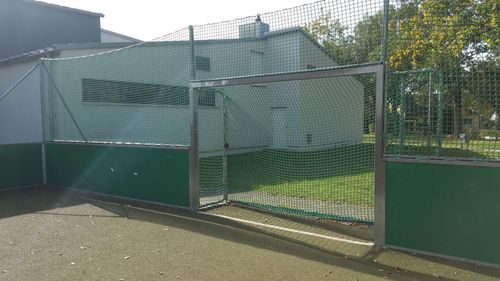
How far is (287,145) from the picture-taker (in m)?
9.76

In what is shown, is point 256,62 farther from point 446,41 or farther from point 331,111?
point 331,111

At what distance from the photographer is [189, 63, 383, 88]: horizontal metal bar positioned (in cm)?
531

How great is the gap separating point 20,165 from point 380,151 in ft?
26.9

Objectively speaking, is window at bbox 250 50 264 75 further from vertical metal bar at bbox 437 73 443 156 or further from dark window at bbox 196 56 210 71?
vertical metal bar at bbox 437 73 443 156

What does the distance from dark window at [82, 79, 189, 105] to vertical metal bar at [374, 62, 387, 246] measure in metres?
3.80

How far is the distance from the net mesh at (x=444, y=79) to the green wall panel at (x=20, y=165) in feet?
27.1

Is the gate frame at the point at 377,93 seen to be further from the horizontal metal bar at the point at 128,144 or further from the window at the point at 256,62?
the horizontal metal bar at the point at 128,144

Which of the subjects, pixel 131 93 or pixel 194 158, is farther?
pixel 131 93

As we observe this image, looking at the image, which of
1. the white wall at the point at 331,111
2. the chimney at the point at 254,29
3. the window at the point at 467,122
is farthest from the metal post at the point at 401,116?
the chimney at the point at 254,29

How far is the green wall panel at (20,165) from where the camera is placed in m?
9.61

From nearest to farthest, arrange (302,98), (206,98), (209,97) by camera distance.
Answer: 1. (206,98)
2. (209,97)
3. (302,98)

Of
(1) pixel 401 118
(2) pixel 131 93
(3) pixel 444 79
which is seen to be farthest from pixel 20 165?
(3) pixel 444 79

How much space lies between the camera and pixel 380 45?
5316mm

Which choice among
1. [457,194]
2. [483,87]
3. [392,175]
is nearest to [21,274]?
[392,175]
